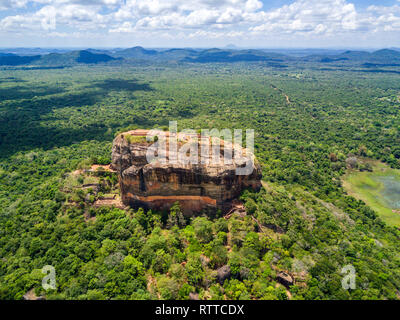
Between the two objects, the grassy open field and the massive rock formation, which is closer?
the massive rock formation

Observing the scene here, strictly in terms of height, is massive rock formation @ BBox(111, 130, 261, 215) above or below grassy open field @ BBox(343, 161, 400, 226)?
above

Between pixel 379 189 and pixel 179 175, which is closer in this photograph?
pixel 179 175

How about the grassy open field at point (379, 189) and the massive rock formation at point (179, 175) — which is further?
the grassy open field at point (379, 189)

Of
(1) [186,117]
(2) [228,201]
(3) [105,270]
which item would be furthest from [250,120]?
(3) [105,270]

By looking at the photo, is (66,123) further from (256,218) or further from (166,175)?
(256,218)
